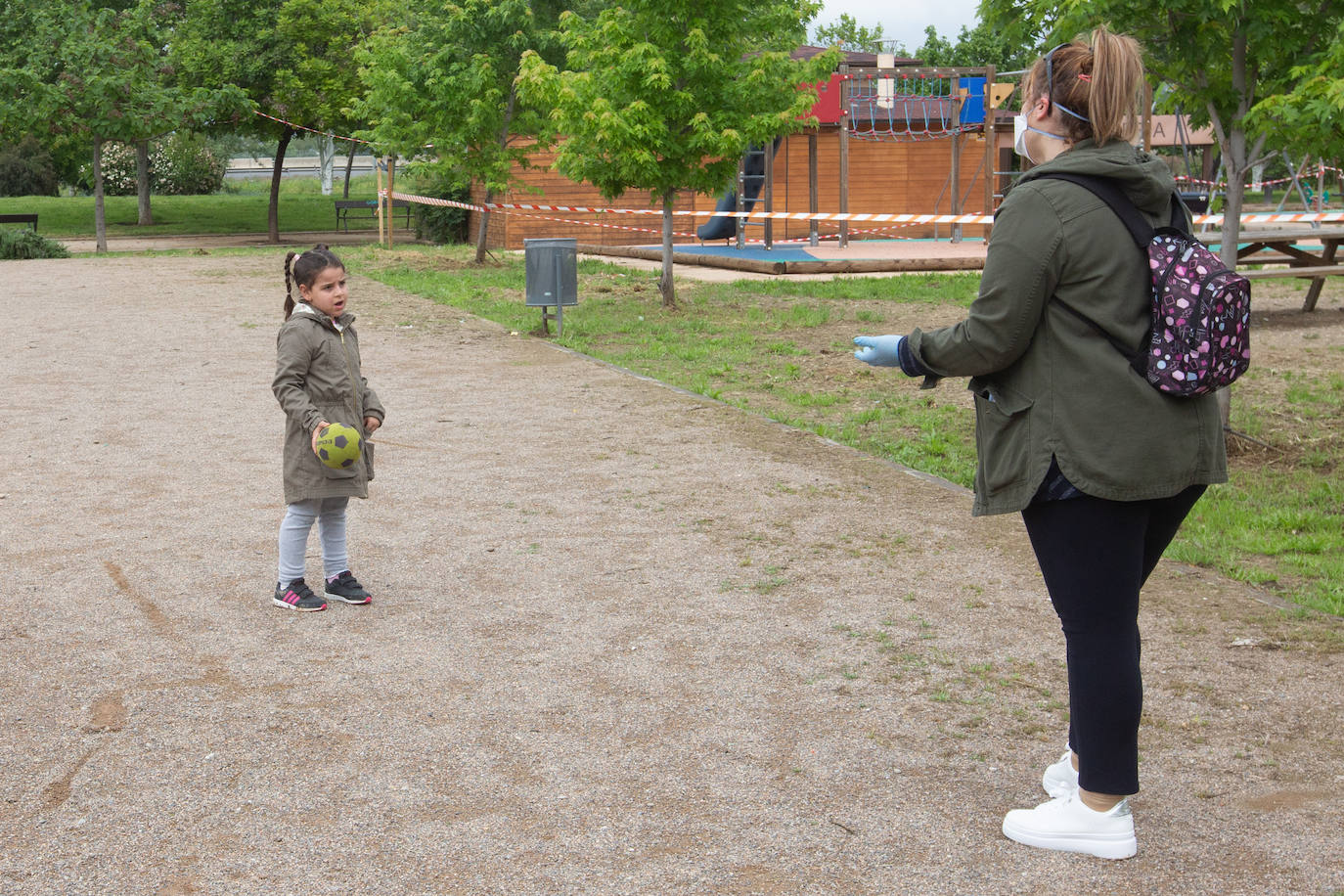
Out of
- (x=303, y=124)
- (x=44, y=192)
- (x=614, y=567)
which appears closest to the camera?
(x=614, y=567)

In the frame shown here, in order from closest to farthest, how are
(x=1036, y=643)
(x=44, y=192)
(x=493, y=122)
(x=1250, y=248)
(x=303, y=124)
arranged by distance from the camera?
(x=1036, y=643) < (x=1250, y=248) < (x=493, y=122) < (x=303, y=124) < (x=44, y=192)

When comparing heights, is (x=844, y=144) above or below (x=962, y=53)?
below

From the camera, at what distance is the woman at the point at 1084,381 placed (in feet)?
9.30

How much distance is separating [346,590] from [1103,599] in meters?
3.18

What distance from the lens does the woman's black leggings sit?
2914 mm

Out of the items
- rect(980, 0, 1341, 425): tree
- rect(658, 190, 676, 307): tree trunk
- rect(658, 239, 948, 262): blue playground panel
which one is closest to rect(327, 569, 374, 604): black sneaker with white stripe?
rect(980, 0, 1341, 425): tree

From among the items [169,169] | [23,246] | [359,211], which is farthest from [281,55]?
[169,169]

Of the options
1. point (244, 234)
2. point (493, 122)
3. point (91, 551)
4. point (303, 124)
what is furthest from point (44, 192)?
point (91, 551)

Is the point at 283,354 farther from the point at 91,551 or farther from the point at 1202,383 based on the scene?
the point at 1202,383

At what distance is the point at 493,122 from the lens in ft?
69.2

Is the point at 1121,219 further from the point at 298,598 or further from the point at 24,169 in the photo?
the point at 24,169

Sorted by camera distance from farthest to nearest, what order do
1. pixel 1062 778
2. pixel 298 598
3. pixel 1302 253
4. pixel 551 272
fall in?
pixel 1302 253 → pixel 551 272 → pixel 298 598 → pixel 1062 778

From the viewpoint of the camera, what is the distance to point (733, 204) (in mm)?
27969

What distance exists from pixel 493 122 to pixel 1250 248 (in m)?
11.6
